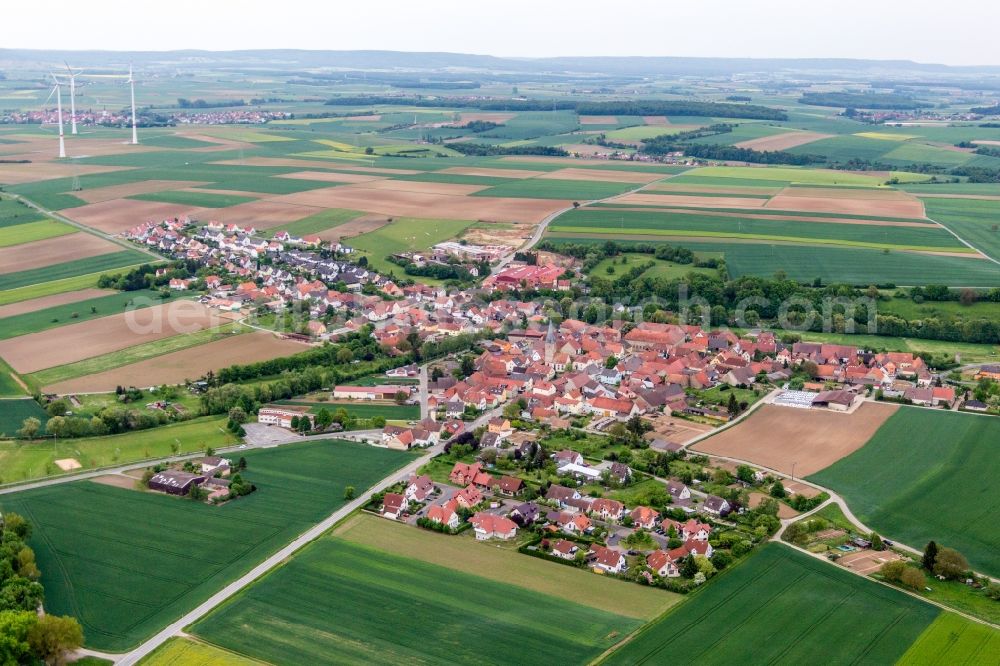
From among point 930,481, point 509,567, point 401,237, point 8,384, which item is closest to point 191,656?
point 509,567

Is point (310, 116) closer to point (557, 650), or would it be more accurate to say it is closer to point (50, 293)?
point (50, 293)

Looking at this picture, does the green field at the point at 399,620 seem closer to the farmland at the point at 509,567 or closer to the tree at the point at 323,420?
the farmland at the point at 509,567

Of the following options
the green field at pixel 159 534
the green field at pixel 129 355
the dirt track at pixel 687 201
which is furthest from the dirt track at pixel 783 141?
the green field at pixel 159 534

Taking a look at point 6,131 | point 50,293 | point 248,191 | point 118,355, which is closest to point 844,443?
point 118,355

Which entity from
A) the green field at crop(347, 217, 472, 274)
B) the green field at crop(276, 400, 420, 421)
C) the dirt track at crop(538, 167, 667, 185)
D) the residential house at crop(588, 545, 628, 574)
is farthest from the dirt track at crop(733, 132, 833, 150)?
the residential house at crop(588, 545, 628, 574)

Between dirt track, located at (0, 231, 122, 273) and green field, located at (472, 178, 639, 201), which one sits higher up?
green field, located at (472, 178, 639, 201)

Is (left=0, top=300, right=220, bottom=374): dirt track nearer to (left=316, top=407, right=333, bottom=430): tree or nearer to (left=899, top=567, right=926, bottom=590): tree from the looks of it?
(left=316, top=407, right=333, bottom=430): tree

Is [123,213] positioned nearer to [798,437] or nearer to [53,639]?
[798,437]
